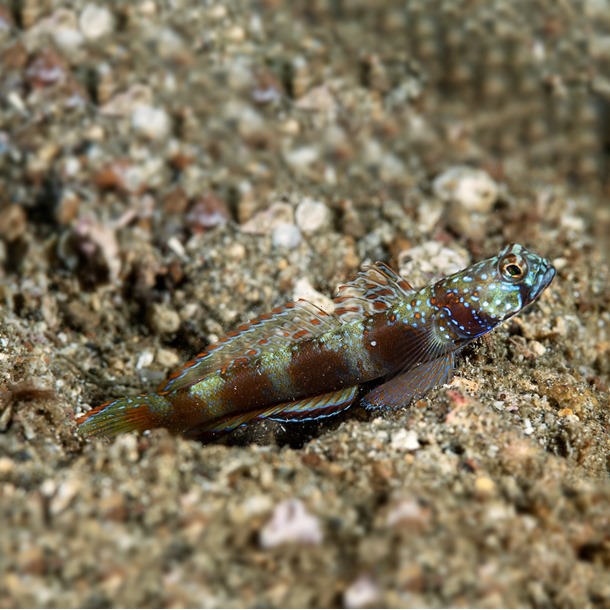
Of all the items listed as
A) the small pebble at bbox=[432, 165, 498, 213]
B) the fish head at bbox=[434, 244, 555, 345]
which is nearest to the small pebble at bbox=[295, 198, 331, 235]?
the small pebble at bbox=[432, 165, 498, 213]

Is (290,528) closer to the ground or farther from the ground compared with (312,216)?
→ farther from the ground

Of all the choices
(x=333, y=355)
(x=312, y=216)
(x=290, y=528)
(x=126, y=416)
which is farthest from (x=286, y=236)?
(x=290, y=528)

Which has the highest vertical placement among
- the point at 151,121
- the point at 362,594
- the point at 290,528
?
the point at 151,121

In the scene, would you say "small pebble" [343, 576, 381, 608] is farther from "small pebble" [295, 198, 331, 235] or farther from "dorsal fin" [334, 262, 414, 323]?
"small pebble" [295, 198, 331, 235]

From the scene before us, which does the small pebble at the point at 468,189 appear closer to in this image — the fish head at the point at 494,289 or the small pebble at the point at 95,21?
the fish head at the point at 494,289

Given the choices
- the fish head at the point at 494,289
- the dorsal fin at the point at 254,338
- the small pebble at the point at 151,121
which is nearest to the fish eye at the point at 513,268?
the fish head at the point at 494,289

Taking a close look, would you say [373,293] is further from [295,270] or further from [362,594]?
[362,594]

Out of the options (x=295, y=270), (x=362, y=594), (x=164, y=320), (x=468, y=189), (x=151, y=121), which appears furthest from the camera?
(x=468, y=189)
